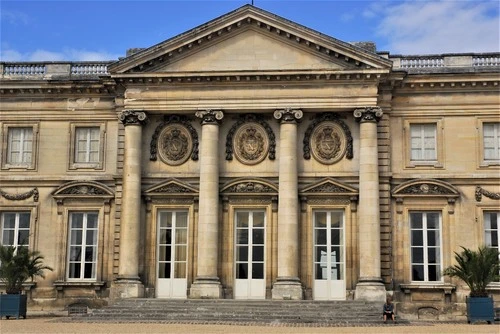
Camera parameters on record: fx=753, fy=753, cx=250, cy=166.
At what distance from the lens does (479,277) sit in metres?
25.9

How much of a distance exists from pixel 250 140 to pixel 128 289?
24.4ft

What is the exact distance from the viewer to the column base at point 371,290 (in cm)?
2753

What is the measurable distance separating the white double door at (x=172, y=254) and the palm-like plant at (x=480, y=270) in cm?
1042

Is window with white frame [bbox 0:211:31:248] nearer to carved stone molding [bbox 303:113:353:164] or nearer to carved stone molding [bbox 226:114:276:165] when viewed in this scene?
carved stone molding [bbox 226:114:276:165]

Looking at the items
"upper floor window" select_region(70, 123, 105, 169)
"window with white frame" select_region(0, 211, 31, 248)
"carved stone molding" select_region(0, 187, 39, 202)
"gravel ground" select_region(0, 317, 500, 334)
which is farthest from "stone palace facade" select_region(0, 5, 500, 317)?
"gravel ground" select_region(0, 317, 500, 334)

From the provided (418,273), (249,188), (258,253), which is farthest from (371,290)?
(249,188)

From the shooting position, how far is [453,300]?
1123 inches

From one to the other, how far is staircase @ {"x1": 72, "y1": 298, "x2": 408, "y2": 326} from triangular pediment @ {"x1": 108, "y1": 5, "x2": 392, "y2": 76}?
8872mm

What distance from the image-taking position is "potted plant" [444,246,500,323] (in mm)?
25625

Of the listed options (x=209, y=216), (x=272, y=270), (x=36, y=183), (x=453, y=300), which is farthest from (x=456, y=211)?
(x=36, y=183)

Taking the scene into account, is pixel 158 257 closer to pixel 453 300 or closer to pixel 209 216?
pixel 209 216

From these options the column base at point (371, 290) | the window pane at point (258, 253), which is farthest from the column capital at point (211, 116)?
the column base at point (371, 290)

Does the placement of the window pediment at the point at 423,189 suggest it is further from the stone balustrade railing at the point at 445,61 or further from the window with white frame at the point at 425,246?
the stone balustrade railing at the point at 445,61

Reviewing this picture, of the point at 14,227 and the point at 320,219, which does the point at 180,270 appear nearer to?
the point at 320,219
